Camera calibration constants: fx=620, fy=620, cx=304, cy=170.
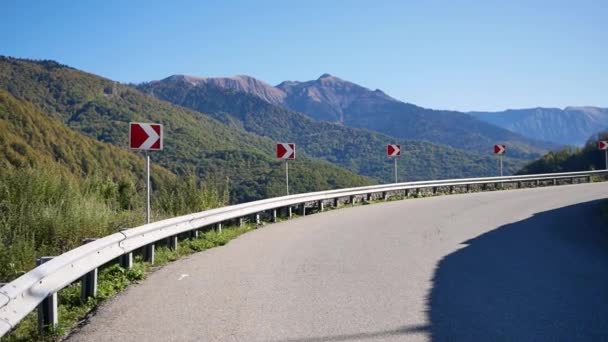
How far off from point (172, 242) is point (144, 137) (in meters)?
2.29

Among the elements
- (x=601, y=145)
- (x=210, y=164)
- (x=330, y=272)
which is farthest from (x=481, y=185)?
(x=210, y=164)

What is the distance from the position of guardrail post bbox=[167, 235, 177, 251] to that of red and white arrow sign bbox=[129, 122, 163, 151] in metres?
1.92

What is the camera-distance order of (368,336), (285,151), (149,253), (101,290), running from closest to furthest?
(368,336) < (101,290) < (149,253) < (285,151)

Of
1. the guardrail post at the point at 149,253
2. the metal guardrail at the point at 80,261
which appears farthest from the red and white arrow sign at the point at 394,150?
the guardrail post at the point at 149,253

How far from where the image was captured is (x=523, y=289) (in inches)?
292

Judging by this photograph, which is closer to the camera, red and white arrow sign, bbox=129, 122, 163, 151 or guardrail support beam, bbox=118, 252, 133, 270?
guardrail support beam, bbox=118, 252, 133, 270

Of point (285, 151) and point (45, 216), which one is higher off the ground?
point (285, 151)

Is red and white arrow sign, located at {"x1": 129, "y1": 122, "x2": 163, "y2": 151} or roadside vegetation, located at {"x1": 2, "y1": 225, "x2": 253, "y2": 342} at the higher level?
red and white arrow sign, located at {"x1": 129, "y1": 122, "x2": 163, "y2": 151}

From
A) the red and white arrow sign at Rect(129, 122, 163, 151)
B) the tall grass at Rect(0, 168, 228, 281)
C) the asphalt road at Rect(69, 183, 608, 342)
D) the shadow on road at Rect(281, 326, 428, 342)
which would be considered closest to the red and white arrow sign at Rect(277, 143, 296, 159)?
the tall grass at Rect(0, 168, 228, 281)

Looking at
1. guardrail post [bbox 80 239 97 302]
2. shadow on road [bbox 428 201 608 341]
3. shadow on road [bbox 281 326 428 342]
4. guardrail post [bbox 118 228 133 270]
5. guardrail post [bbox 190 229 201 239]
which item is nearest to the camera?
shadow on road [bbox 281 326 428 342]

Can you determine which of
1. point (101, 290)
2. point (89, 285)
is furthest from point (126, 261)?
point (89, 285)

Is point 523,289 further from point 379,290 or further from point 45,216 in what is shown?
point 45,216

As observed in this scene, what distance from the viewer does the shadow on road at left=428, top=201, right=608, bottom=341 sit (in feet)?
18.6

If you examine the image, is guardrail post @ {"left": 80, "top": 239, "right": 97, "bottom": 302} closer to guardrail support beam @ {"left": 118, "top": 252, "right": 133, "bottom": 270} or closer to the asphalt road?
the asphalt road
